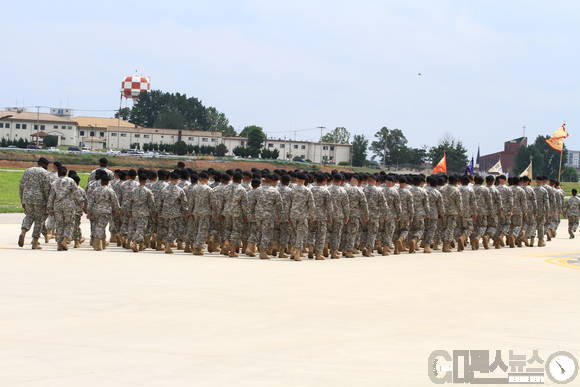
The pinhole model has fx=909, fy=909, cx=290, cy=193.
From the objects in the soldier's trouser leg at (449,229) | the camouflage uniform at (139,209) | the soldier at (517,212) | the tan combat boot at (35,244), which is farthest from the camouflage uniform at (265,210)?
the soldier at (517,212)

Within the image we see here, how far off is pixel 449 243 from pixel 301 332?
1404cm

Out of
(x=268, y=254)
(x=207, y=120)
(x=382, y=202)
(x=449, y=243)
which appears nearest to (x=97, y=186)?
(x=268, y=254)

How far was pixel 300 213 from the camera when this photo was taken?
19047 millimetres

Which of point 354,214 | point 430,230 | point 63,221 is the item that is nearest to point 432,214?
point 430,230

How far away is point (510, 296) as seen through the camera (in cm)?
1380

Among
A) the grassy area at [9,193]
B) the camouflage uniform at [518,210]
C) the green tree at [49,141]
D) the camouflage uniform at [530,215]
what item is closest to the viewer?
the camouflage uniform at [518,210]

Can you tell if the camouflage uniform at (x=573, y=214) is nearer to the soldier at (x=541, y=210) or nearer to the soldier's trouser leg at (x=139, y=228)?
the soldier at (x=541, y=210)

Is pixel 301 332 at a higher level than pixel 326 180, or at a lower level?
lower

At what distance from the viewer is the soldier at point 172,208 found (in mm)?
19703

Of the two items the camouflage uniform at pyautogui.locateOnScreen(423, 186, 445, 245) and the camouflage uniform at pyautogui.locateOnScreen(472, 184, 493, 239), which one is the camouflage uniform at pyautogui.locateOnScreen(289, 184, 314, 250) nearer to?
the camouflage uniform at pyautogui.locateOnScreen(423, 186, 445, 245)

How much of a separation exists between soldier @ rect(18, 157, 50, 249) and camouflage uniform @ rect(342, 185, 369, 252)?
6583mm

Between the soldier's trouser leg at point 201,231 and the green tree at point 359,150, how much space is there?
4193 inches

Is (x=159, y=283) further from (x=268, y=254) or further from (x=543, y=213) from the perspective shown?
(x=543, y=213)

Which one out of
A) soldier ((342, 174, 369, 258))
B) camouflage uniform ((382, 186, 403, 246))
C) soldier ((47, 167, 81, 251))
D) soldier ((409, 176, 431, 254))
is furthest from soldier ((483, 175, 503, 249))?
soldier ((47, 167, 81, 251))
